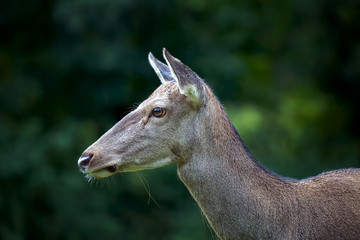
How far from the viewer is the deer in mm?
6227

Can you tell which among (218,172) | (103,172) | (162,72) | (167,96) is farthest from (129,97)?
(218,172)

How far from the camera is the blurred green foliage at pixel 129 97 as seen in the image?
57.6ft

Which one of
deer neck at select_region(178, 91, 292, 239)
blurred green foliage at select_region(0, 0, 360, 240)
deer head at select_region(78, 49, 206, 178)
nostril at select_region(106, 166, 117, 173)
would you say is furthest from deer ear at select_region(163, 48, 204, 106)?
blurred green foliage at select_region(0, 0, 360, 240)

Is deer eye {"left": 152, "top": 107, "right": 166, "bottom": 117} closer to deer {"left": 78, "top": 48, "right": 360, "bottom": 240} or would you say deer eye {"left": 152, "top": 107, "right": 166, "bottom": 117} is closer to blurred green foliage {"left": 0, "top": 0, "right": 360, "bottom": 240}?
deer {"left": 78, "top": 48, "right": 360, "bottom": 240}

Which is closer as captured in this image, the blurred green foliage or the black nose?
the black nose

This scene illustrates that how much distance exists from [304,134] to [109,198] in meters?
6.25

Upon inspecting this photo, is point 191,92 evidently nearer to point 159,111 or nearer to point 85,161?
point 159,111

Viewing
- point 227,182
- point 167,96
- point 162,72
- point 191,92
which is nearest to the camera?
point 227,182

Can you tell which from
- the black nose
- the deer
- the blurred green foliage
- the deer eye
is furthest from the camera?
the blurred green foliage

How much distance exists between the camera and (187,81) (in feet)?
20.9

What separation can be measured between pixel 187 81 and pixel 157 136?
49 centimetres

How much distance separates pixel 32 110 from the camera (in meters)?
19.7

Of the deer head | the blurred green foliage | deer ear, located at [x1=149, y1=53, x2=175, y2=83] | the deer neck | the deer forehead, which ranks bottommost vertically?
the blurred green foliage

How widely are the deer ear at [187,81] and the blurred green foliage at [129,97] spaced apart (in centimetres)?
991
